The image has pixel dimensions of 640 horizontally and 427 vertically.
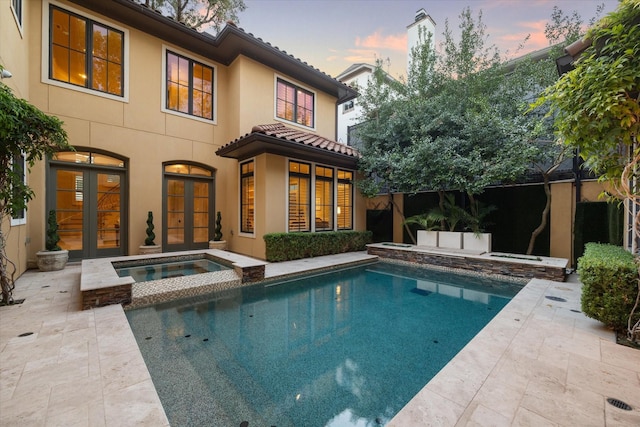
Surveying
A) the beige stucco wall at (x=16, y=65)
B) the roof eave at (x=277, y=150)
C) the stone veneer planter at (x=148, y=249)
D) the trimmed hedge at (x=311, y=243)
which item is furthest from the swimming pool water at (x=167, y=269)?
the roof eave at (x=277, y=150)

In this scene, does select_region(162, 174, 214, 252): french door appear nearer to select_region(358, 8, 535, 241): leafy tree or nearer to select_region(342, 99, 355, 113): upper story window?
select_region(358, 8, 535, 241): leafy tree

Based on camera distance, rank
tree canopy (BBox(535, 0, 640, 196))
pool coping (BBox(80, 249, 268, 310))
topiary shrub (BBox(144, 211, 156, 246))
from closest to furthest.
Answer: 1. tree canopy (BBox(535, 0, 640, 196))
2. pool coping (BBox(80, 249, 268, 310))
3. topiary shrub (BBox(144, 211, 156, 246))

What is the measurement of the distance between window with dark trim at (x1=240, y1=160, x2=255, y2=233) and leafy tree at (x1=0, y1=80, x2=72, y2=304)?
4.99 metres

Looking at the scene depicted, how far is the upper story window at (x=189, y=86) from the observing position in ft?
28.8

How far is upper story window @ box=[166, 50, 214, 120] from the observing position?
28.8 feet

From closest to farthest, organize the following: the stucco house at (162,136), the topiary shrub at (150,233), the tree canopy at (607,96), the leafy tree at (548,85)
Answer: the tree canopy at (607,96) < the stucco house at (162,136) < the leafy tree at (548,85) < the topiary shrub at (150,233)

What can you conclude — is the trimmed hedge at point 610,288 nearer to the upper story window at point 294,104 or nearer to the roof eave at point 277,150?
the roof eave at point 277,150

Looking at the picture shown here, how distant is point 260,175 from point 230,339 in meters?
5.59

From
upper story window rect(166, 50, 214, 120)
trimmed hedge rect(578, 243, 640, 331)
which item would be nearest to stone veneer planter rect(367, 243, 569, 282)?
trimmed hedge rect(578, 243, 640, 331)

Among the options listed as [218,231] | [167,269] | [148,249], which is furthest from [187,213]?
[167,269]

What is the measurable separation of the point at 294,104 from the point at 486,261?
887 centimetres

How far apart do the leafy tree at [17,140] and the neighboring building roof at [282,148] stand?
3916 mm

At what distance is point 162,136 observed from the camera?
8.57 m

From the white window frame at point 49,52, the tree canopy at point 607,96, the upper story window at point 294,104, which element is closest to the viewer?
the tree canopy at point 607,96
